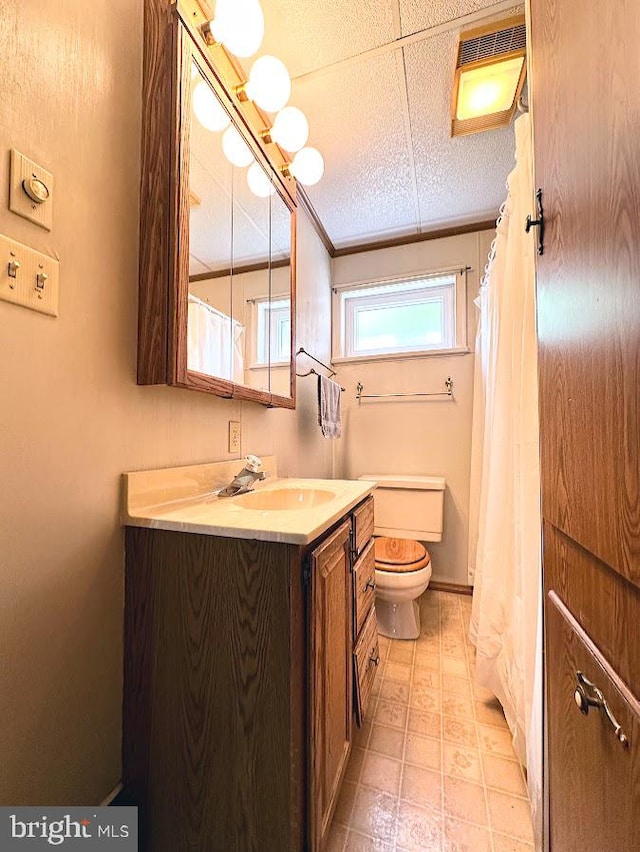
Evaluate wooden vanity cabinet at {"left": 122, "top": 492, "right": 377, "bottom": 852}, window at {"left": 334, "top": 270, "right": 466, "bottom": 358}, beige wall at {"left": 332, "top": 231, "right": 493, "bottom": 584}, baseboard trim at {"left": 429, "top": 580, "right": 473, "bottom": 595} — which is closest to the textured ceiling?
beige wall at {"left": 332, "top": 231, "right": 493, "bottom": 584}

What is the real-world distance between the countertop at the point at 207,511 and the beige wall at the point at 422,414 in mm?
1263

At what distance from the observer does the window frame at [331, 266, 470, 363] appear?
2275mm

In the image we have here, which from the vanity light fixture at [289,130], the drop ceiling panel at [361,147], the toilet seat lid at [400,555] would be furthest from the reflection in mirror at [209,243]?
the toilet seat lid at [400,555]

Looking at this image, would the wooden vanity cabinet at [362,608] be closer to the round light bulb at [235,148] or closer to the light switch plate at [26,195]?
the light switch plate at [26,195]

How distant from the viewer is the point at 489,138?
1594 millimetres

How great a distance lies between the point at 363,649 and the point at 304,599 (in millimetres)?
579

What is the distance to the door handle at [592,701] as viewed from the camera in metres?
0.43

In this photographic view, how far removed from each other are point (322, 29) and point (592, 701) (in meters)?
1.91

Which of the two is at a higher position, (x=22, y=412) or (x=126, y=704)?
(x=22, y=412)

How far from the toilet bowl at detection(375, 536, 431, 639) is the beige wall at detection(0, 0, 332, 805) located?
1155 mm

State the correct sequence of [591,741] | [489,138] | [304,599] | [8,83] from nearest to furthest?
[591,741], [8,83], [304,599], [489,138]

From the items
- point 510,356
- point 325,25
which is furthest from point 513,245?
point 325,25

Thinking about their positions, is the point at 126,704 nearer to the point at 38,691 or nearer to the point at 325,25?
the point at 38,691

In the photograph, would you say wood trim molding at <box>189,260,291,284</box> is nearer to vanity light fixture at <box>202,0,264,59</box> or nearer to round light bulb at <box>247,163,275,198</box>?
round light bulb at <box>247,163,275,198</box>
